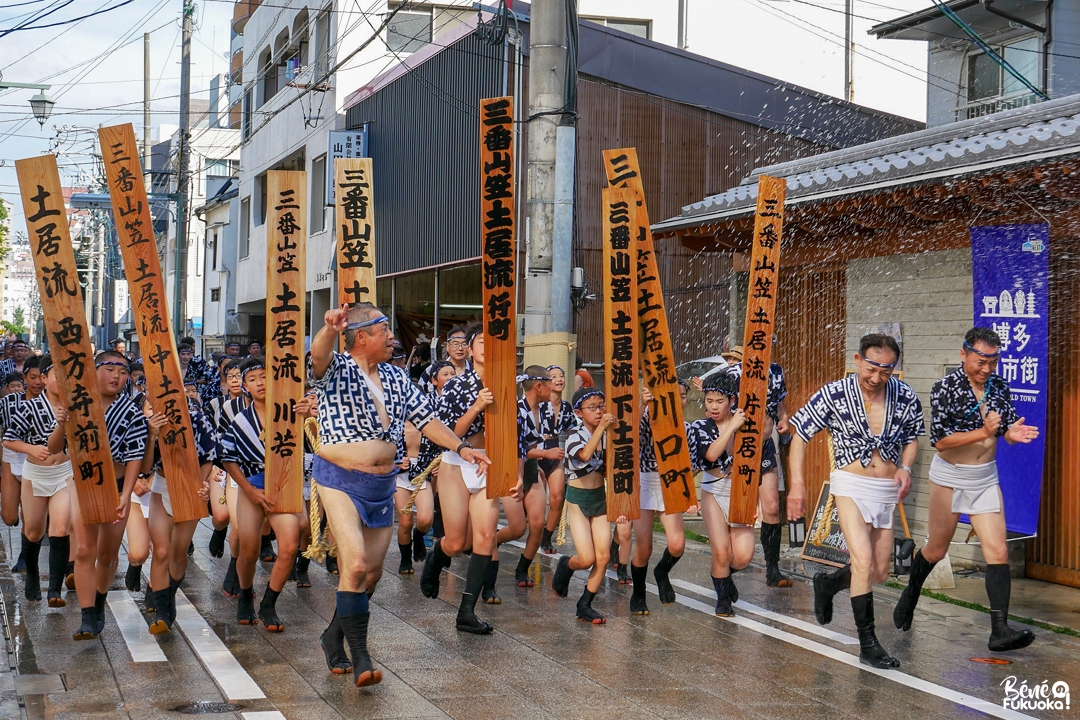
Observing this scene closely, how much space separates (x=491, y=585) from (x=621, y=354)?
2.00 metres

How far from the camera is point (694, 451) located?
8641 millimetres

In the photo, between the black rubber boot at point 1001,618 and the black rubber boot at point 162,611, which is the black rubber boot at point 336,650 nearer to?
the black rubber boot at point 162,611

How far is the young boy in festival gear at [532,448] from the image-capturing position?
29.0 ft

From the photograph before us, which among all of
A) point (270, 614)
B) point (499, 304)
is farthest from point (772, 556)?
point (270, 614)

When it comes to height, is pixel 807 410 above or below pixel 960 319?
below

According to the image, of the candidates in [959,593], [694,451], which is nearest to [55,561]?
[694,451]

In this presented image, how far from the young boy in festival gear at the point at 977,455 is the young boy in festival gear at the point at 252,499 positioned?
14.4 ft

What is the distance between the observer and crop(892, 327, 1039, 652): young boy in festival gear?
734cm

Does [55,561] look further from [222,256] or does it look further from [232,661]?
[222,256]

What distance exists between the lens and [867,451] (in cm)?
722

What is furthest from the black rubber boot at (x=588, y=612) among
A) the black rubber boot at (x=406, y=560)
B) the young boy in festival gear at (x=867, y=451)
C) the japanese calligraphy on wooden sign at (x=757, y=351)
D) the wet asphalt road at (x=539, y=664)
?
the black rubber boot at (x=406, y=560)

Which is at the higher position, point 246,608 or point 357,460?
point 357,460

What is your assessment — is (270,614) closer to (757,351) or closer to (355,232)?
(355,232)

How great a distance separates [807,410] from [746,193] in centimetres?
496
